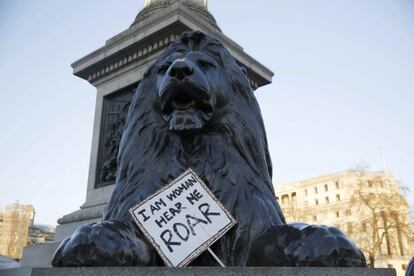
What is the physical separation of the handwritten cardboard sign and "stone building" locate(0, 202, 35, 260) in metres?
56.1

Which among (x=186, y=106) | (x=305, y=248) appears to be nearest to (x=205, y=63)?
(x=186, y=106)

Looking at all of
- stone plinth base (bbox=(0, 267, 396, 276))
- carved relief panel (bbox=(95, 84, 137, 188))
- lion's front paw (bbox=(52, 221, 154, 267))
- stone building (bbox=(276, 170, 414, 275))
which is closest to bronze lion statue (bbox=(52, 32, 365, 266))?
lion's front paw (bbox=(52, 221, 154, 267))

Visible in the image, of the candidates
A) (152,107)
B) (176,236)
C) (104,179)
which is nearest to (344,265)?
(176,236)

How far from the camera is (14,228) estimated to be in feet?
176

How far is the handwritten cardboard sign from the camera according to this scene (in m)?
1.77

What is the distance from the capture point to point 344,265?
1.55 metres

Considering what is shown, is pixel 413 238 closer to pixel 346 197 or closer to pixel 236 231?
pixel 236 231

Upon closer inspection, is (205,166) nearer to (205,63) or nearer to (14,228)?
(205,63)

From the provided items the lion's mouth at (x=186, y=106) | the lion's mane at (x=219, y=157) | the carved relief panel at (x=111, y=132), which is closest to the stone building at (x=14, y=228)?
Answer: the carved relief panel at (x=111, y=132)

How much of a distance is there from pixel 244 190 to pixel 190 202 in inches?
12.4

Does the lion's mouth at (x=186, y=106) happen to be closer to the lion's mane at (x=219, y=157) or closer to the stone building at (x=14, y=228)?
the lion's mane at (x=219, y=157)

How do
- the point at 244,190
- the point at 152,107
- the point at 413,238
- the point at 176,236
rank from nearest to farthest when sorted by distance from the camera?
the point at 176,236
the point at 244,190
the point at 152,107
the point at 413,238

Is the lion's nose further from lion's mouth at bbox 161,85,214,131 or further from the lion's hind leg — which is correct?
the lion's hind leg

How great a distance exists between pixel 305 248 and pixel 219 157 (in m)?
0.74
